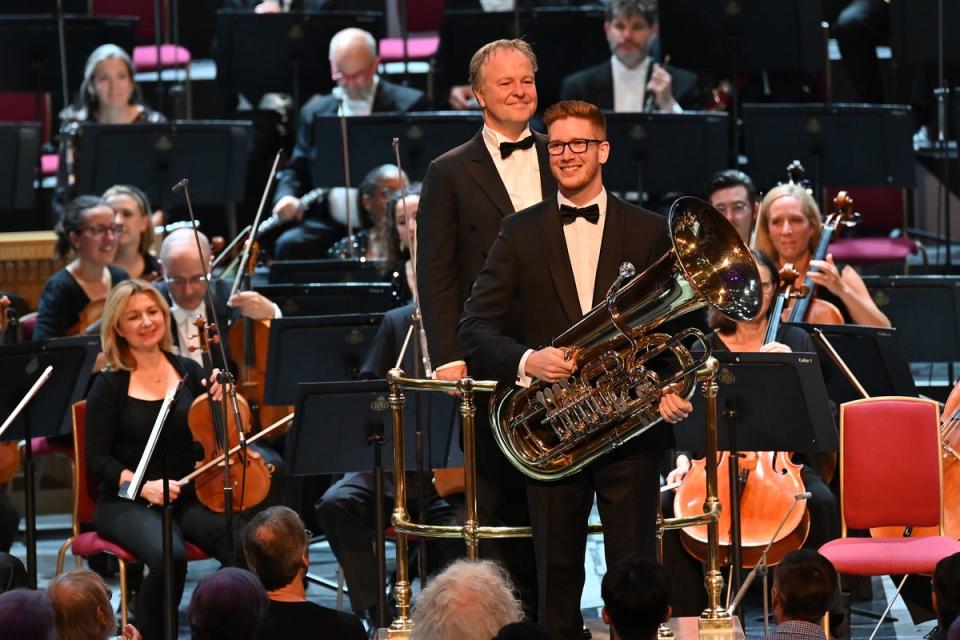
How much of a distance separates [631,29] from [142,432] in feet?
12.1

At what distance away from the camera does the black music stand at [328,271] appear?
6.88m

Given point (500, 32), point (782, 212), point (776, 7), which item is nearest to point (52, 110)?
point (500, 32)

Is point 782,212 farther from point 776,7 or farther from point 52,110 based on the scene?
point 52,110

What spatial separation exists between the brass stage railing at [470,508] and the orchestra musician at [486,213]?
11 cm

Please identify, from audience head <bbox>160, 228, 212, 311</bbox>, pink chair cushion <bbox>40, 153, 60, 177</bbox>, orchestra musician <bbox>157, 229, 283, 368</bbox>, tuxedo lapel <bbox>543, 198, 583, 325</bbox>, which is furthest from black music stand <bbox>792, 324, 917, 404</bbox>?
pink chair cushion <bbox>40, 153, 60, 177</bbox>

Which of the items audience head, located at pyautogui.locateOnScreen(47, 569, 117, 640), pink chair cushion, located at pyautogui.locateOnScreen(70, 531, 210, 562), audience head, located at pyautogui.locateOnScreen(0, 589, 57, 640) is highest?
audience head, located at pyautogui.locateOnScreen(0, 589, 57, 640)

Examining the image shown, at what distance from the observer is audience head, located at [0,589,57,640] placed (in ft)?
11.2

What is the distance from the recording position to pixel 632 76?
8.26 meters

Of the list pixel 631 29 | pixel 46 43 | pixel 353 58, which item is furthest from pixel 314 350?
pixel 46 43

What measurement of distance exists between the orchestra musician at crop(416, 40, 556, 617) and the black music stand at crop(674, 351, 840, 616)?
84 cm

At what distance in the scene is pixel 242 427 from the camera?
17.8ft

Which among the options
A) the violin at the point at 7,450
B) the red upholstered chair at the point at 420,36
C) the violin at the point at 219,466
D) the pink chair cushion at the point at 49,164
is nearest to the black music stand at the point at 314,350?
the violin at the point at 219,466

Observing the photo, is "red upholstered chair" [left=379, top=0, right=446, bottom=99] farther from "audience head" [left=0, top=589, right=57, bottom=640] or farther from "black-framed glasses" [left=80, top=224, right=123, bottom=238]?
"audience head" [left=0, top=589, right=57, bottom=640]

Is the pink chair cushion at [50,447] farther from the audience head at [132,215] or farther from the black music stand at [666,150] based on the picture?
the black music stand at [666,150]
